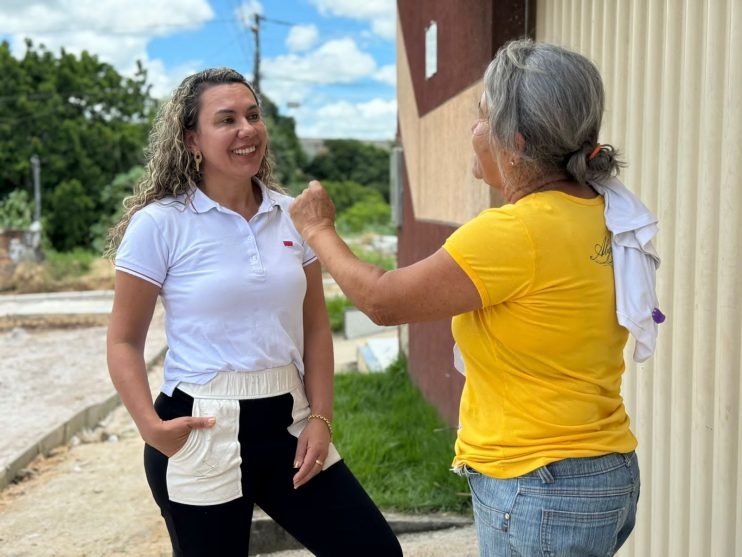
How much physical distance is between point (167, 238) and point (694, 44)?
1715 mm

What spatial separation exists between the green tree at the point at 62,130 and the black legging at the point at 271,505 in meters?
33.4

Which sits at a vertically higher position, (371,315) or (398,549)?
(371,315)

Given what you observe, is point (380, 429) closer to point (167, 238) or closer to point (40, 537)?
point (40, 537)

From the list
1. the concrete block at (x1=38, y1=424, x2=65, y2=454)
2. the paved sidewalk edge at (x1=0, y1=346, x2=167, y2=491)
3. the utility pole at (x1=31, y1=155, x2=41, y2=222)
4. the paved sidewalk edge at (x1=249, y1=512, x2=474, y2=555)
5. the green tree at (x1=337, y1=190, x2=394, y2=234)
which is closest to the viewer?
the paved sidewalk edge at (x1=249, y1=512, x2=474, y2=555)

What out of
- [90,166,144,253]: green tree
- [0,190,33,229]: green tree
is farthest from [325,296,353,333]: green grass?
[90,166,144,253]: green tree

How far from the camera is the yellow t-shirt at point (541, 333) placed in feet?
5.79

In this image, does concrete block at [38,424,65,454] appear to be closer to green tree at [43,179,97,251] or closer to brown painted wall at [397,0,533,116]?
brown painted wall at [397,0,533,116]

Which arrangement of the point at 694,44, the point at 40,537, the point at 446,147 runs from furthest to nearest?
the point at 446,147
the point at 40,537
the point at 694,44

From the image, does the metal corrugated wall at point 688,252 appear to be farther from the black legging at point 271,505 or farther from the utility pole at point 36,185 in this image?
the utility pole at point 36,185

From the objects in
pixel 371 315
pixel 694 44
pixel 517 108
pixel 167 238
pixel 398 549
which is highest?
pixel 694 44

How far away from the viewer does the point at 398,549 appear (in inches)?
101

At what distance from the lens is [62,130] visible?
3538cm

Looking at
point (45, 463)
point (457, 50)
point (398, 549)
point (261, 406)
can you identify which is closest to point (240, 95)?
point (261, 406)

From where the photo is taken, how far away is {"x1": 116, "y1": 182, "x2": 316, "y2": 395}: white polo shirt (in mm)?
2408
